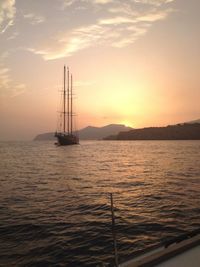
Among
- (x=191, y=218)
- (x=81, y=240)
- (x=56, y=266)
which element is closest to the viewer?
(x=56, y=266)

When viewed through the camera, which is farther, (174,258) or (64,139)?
(64,139)

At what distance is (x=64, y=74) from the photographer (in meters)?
115

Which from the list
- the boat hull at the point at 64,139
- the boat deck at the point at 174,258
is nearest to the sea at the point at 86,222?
the boat deck at the point at 174,258

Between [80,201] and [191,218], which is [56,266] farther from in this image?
[80,201]

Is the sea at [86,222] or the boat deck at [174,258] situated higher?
the boat deck at [174,258]

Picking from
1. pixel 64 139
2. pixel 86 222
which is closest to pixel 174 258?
pixel 86 222

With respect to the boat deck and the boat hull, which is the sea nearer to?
the boat deck

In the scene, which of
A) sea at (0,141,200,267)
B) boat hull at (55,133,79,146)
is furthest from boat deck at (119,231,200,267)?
boat hull at (55,133,79,146)

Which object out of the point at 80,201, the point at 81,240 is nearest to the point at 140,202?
the point at 80,201

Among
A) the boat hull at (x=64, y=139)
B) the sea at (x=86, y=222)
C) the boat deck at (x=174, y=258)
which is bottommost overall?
the sea at (x=86, y=222)

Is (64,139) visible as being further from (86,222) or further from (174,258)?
(174,258)

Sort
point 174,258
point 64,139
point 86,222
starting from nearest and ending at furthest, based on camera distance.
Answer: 1. point 174,258
2. point 86,222
3. point 64,139

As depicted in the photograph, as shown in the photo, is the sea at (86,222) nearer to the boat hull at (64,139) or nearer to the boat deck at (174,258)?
the boat deck at (174,258)

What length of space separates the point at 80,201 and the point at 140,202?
3.85 meters
